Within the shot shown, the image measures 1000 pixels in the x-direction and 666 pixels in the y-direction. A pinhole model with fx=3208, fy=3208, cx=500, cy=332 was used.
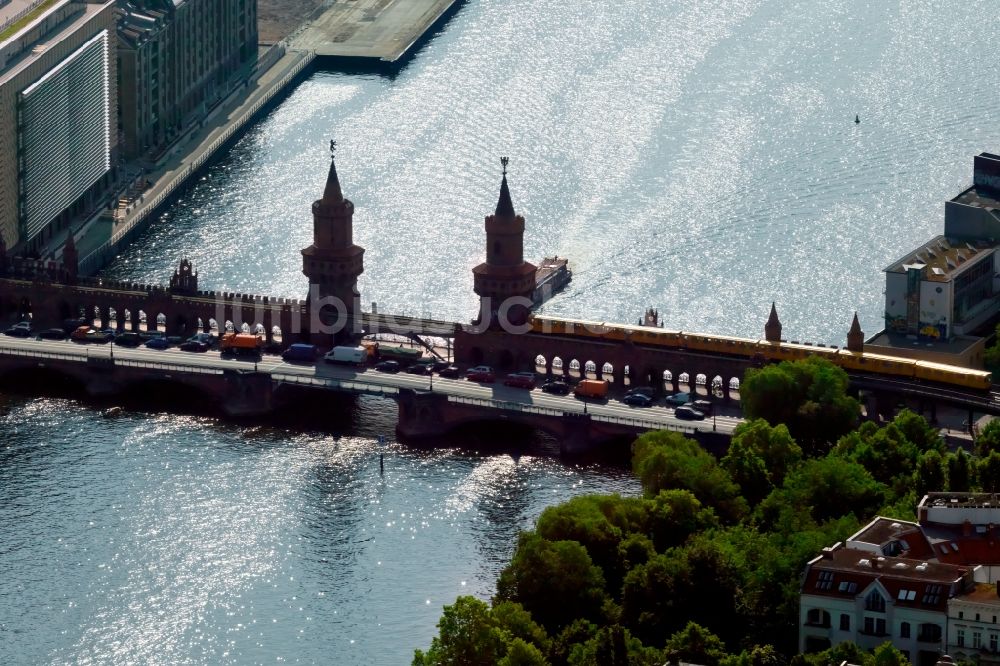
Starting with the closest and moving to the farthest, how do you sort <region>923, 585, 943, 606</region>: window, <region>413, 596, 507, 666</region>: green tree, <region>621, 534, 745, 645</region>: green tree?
<region>923, 585, 943, 606</region>: window < <region>413, 596, 507, 666</region>: green tree < <region>621, 534, 745, 645</region>: green tree

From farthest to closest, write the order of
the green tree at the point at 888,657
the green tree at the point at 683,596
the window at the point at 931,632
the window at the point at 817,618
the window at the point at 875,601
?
the green tree at the point at 683,596 < the window at the point at 817,618 < the window at the point at 875,601 < the window at the point at 931,632 < the green tree at the point at 888,657

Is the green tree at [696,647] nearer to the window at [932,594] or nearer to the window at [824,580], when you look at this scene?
the window at [824,580]

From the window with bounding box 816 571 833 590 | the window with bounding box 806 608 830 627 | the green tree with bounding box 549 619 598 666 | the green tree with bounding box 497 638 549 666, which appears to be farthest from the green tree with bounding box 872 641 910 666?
the green tree with bounding box 549 619 598 666

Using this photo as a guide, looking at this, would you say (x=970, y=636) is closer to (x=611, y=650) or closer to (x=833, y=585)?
(x=833, y=585)

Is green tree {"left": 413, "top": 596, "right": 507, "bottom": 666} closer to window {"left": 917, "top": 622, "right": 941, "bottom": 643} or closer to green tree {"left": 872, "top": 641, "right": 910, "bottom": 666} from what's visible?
green tree {"left": 872, "top": 641, "right": 910, "bottom": 666}

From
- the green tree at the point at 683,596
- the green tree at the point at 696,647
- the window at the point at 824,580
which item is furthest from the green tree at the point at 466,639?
the window at the point at 824,580

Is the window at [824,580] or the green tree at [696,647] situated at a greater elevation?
the window at [824,580]

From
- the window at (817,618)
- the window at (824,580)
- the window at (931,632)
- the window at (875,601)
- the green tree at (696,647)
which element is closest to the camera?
the window at (931,632)
